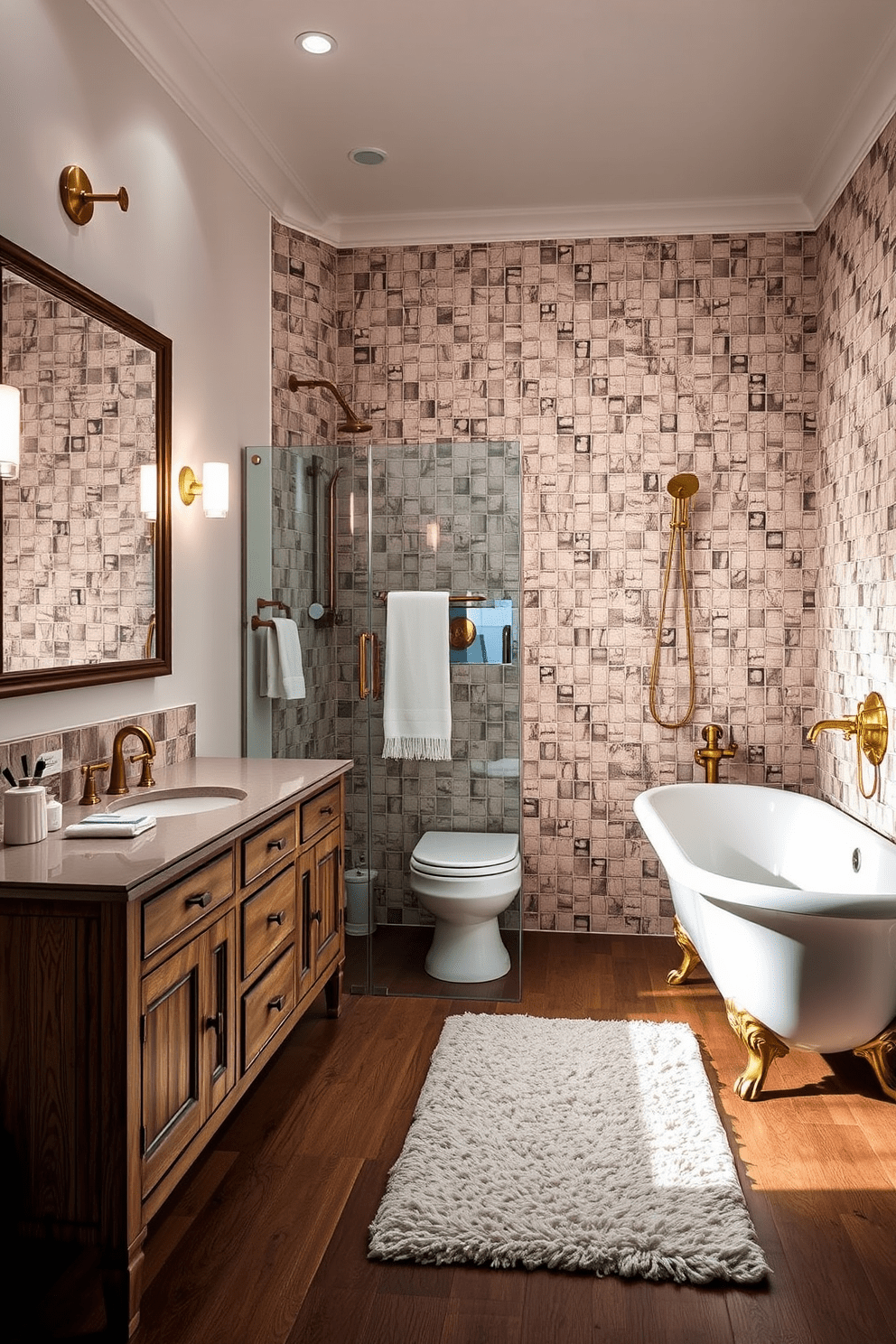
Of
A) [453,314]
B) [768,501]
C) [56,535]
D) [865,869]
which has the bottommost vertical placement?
[865,869]

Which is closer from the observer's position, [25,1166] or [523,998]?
[25,1166]

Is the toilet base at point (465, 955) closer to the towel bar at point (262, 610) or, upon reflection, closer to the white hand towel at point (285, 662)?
the white hand towel at point (285, 662)

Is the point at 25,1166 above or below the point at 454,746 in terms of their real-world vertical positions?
below

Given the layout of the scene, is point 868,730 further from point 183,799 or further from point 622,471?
point 183,799

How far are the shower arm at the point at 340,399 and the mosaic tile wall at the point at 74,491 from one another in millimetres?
1179

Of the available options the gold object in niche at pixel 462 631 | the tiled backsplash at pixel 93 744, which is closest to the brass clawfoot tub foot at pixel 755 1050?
the gold object in niche at pixel 462 631

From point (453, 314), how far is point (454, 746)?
1.88 metres

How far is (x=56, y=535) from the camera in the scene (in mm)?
2443

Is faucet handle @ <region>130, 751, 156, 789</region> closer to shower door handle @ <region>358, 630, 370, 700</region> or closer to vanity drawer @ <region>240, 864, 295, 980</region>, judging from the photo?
vanity drawer @ <region>240, 864, 295, 980</region>

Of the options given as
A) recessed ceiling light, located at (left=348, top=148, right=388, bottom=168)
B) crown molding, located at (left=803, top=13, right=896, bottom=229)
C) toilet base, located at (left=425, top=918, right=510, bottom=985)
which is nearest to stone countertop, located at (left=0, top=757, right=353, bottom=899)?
toilet base, located at (left=425, top=918, right=510, bottom=985)

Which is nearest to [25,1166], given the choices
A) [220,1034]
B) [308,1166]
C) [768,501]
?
[220,1034]

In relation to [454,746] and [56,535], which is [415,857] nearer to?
[454,746]

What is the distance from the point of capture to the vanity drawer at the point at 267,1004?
8.00 ft

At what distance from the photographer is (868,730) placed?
337cm
